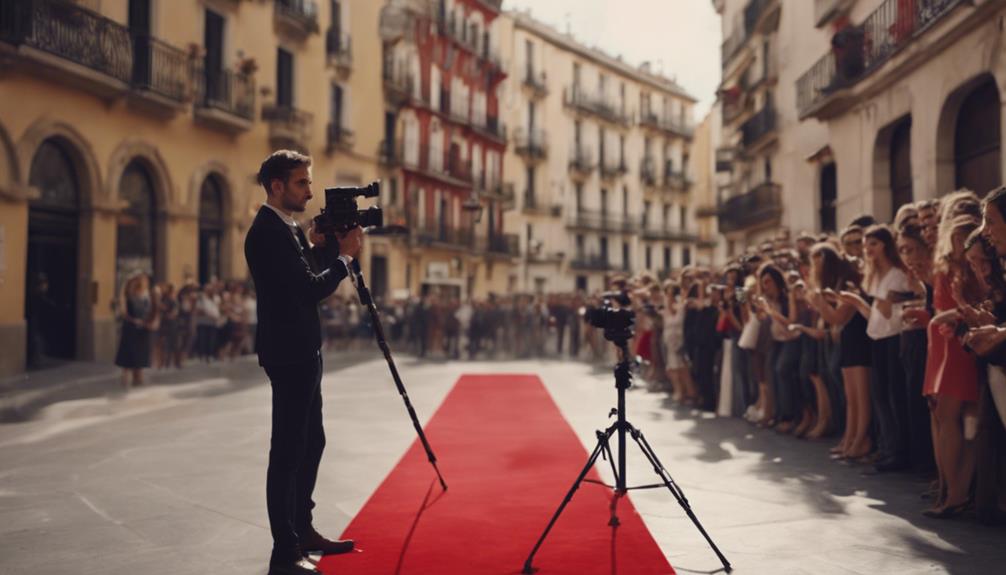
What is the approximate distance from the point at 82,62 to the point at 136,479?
12378 millimetres

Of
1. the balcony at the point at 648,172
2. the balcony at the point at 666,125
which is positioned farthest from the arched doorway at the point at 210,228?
the balcony at the point at 666,125

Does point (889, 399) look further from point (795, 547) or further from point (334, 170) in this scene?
point (334, 170)

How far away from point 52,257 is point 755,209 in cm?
1874

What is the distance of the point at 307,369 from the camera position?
4316mm

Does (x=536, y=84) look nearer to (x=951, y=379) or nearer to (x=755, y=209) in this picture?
(x=755, y=209)

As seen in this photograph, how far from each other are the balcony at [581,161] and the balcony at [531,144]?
270 centimetres

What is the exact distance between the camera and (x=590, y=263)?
2062 inches

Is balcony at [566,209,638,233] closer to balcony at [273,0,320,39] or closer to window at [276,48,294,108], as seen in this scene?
balcony at [273,0,320,39]

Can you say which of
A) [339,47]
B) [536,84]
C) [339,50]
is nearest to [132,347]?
[339,50]

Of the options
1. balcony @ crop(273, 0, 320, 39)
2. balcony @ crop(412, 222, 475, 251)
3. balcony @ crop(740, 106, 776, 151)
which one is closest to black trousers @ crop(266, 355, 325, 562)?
balcony @ crop(740, 106, 776, 151)

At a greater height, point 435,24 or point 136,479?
point 435,24

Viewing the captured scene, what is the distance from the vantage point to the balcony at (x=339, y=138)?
28.0m

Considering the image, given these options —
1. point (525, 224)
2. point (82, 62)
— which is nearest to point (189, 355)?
point (82, 62)

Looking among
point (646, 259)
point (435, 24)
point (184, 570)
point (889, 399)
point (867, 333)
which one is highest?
point (435, 24)
